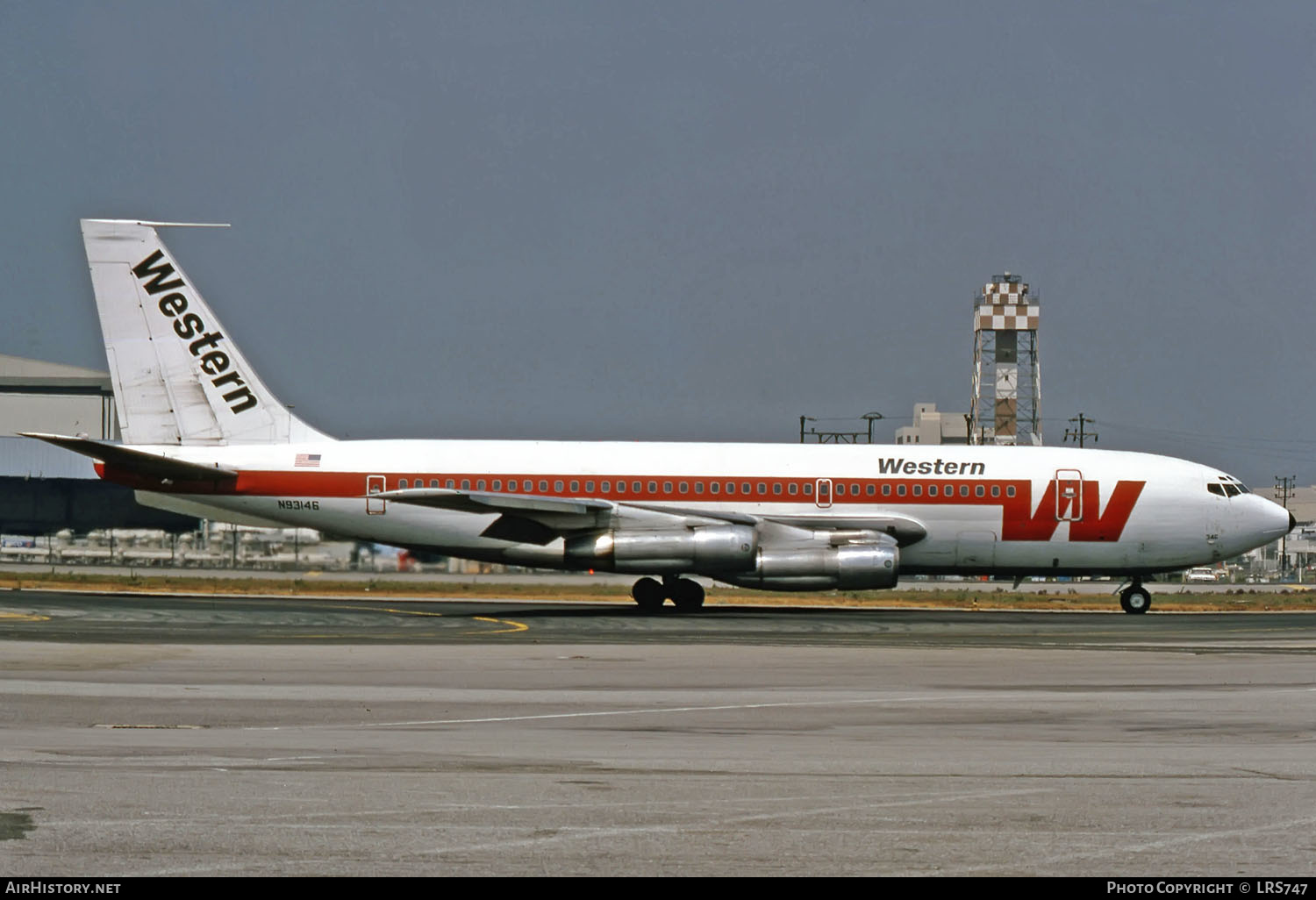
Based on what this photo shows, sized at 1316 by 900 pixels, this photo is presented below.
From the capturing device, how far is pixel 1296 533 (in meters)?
158

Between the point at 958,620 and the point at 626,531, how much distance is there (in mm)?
8322

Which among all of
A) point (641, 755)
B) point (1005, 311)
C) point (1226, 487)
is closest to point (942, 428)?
point (1005, 311)

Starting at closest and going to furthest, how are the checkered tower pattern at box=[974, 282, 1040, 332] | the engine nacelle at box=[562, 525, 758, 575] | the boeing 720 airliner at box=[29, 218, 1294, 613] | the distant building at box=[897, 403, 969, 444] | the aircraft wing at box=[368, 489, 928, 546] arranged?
the aircraft wing at box=[368, 489, 928, 546], the engine nacelle at box=[562, 525, 758, 575], the boeing 720 airliner at box=[29, 218, 1294, 613], the checkered tower pattern at box=[974, 282, 1040, 332], the distant building at box=[897, 403, 969, 444]

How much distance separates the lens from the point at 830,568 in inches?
1519

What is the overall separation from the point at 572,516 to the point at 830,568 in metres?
6.36

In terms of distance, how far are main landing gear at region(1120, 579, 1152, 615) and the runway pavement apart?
1405 cm

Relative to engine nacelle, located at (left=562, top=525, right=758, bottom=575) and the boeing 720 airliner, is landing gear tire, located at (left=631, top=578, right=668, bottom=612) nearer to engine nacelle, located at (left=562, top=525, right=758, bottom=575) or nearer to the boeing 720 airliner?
the boeing 720 airliner

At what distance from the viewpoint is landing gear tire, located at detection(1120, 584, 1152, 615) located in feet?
140

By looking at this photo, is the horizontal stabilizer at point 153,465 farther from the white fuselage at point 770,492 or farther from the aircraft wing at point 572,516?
the aircraft wing at point 572,516

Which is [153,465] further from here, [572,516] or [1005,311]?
[1005,311]

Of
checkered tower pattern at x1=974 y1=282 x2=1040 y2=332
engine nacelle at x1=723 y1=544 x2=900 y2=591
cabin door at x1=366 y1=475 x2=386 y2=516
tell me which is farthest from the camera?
checkered tower pattern at x1=974 y1=282 x2=1040 y2=332

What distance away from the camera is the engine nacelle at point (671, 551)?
38.7 m

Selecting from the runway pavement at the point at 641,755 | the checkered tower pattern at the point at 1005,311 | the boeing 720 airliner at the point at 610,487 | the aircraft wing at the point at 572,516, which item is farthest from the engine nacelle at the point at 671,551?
A: the checkered tower pattern at the point at 1005,311

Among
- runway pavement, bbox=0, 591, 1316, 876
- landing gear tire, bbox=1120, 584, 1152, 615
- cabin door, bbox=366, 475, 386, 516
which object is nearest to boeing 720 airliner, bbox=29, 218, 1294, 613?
Result: cabin door, bbox=366, 475, 386, 516
